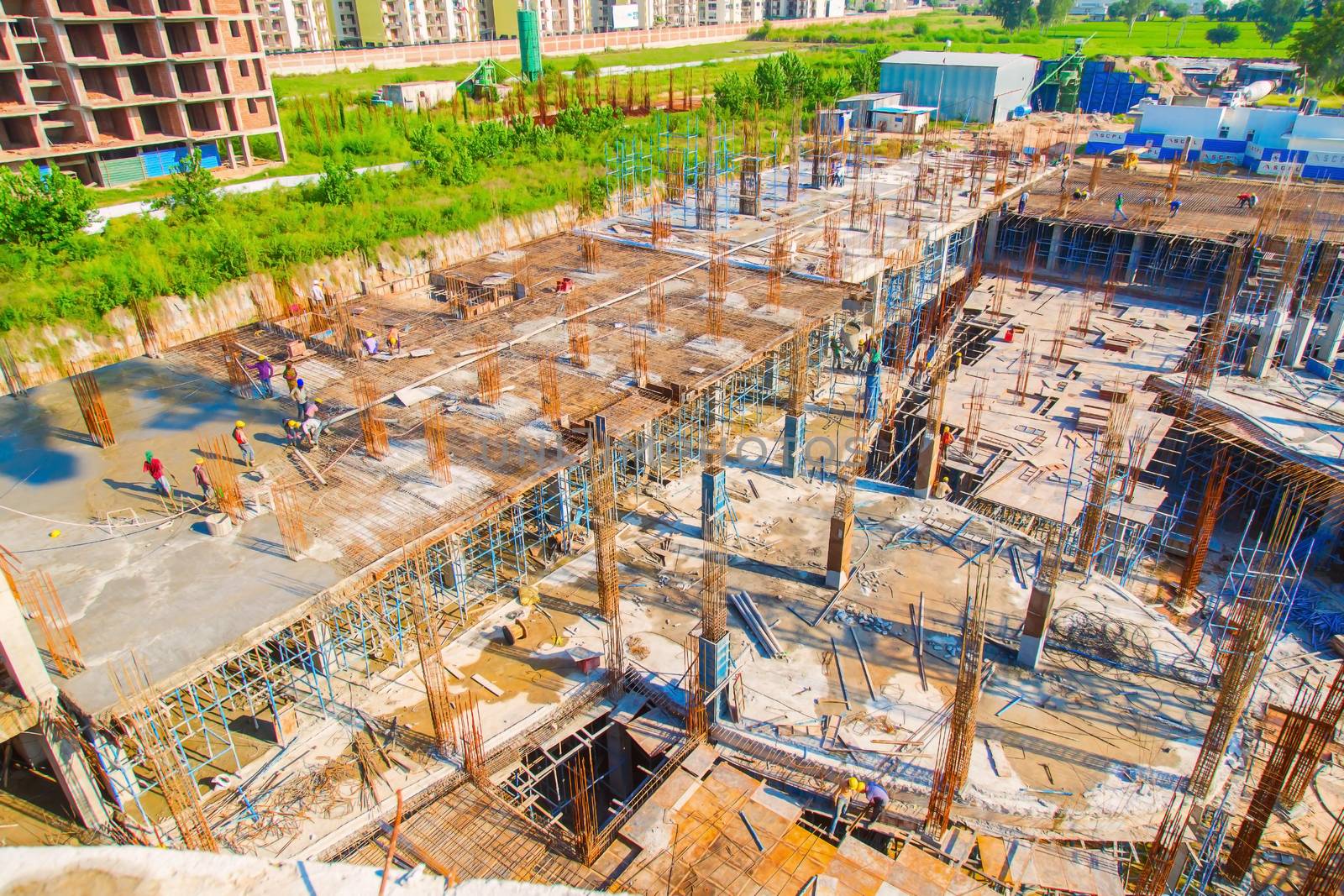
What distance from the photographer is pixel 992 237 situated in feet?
133

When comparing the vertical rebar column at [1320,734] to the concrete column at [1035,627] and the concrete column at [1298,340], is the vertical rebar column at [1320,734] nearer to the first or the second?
the concrete column at [1035,627]

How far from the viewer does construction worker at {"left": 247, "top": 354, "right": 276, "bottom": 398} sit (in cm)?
2162

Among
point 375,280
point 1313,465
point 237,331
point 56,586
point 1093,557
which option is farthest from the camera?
point 375,280

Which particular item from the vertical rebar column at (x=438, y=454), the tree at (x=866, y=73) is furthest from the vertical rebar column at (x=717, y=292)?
the tree at (x=866, y=73)

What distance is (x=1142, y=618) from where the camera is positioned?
18406 mm

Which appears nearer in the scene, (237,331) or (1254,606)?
(1254,606)

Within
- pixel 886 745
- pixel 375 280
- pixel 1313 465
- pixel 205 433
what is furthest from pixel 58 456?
pixel 1313 465

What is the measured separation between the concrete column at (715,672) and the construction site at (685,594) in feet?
0.26

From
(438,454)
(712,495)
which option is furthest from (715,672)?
(438,454)

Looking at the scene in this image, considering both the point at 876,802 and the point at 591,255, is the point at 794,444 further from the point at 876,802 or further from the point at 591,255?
the point at 591,255

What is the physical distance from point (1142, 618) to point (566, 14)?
10131 cm

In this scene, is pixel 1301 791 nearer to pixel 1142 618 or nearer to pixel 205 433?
pixel 1142 618

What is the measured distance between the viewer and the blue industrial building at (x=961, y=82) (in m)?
59.0

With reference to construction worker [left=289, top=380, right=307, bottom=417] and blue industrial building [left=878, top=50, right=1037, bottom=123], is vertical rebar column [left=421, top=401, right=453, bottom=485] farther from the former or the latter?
blue industrial building [left=878, top=50, right=1037, bottom=123]
